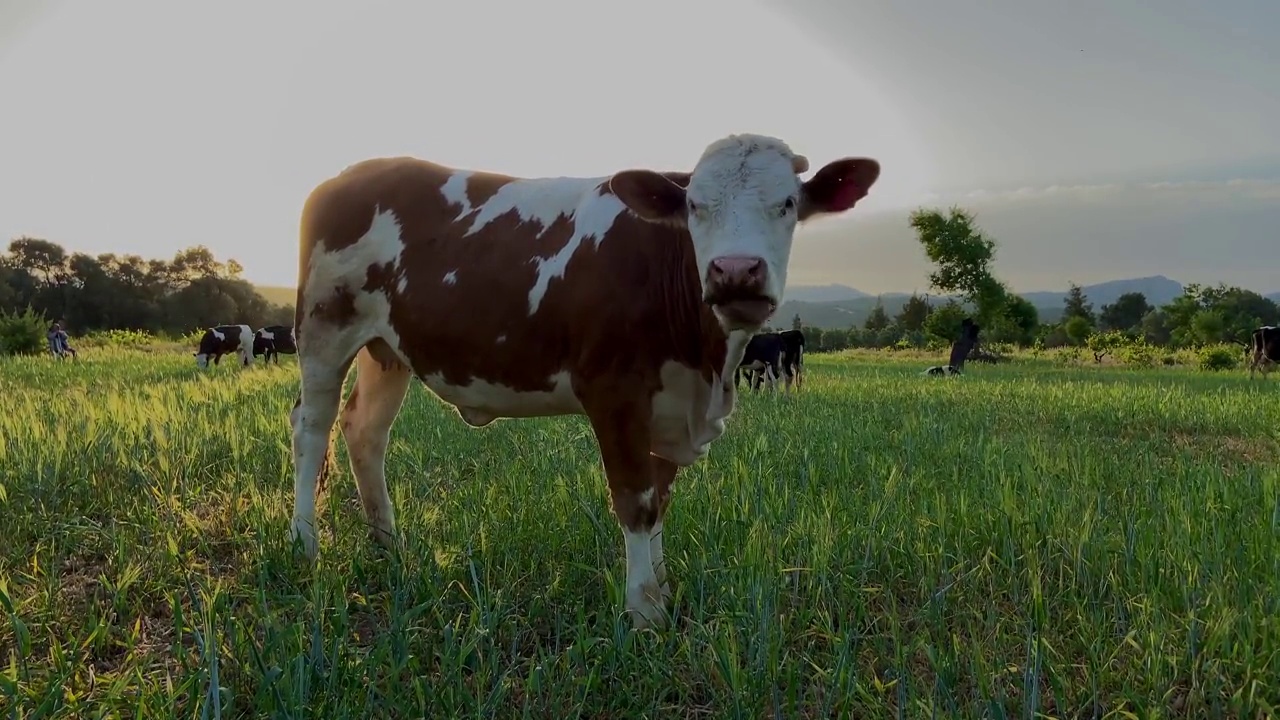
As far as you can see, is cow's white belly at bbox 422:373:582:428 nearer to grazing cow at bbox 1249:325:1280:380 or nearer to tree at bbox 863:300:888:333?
grazing cow at bbox 1249:325:1280:380

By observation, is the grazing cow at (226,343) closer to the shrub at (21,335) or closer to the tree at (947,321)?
the shrub at (21,335)

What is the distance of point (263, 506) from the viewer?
13.5 feet

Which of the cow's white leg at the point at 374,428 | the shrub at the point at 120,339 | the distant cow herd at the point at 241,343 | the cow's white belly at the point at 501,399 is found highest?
the cow's white belly at the point at 501,399

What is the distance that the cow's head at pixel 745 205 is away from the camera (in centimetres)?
263

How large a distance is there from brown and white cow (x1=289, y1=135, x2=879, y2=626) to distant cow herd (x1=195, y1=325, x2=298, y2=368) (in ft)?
70.8

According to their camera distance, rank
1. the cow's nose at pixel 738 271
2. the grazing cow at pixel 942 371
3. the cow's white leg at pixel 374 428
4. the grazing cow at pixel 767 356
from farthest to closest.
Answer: the grazing cow at pixel 942 371 < the grazing cow at pixel 767 356 < the cow's white leg at pixel 374 428 < the cow's nose at pixel 738 271

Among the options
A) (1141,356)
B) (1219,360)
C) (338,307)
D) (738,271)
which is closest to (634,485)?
(738,271)

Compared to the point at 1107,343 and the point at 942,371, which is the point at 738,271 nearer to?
the point at 942,371

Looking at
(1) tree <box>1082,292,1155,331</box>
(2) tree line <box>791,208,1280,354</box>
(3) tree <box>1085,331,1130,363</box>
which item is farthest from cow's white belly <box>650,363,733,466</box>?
(1) tree <box>1082,292,1155,331</box>

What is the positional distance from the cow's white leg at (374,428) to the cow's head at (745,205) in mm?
2161

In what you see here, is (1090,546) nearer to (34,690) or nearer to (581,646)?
(581,646)

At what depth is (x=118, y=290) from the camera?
58531mm

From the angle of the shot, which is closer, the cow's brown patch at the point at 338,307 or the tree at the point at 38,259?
the cow's brown patch at the point at 338,307

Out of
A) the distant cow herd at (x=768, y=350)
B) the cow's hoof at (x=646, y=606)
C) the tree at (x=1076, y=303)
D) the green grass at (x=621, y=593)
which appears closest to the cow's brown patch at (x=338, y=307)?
the green grass at (x=621, y=593)
